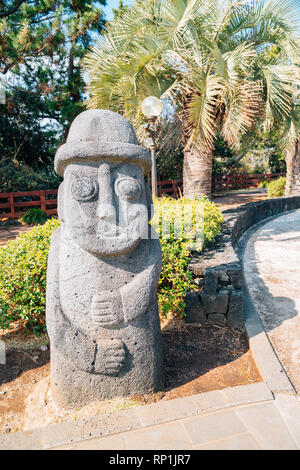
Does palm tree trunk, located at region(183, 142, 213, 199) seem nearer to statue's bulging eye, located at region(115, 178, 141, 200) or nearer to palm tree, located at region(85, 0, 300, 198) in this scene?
palm tree, located at region(85, 0, 300, 198)

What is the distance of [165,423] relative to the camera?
1940 mm

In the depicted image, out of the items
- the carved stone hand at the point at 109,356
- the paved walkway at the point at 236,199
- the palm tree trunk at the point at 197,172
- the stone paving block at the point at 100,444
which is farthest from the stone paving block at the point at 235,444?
the paved walkway at the point at 236,199

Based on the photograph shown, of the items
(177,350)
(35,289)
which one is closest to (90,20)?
(35,289)

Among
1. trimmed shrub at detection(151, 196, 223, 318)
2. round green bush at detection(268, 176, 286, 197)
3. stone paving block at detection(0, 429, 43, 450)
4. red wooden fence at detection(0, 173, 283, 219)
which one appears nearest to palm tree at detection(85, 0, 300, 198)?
red wooden fence at detection(0, 173, 283, 219)

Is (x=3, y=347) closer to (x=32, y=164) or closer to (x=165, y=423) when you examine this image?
(x=165, y=423)

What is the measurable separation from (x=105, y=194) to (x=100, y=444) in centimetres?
145

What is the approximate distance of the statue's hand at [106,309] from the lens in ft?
7.11

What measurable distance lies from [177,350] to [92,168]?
1.82 m

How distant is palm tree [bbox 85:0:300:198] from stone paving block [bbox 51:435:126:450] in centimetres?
493

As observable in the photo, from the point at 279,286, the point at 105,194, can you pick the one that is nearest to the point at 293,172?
the point at 279,286

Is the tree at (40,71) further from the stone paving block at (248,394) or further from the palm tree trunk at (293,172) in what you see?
the stone paving block at (248,394)

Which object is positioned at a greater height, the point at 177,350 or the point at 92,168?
the point at 92,168

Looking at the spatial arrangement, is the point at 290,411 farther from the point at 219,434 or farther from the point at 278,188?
the point at 278,188

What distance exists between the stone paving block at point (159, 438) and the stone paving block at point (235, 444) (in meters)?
0.10
